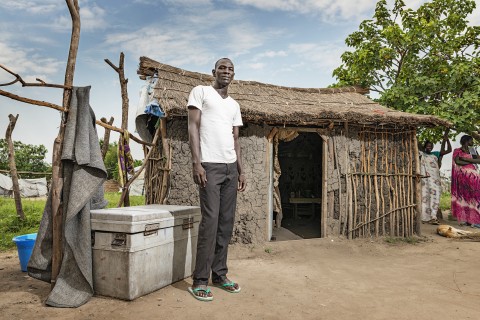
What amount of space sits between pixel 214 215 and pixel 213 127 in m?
0.78

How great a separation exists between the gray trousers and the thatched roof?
2305 mm

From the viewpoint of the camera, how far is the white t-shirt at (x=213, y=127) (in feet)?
10.2

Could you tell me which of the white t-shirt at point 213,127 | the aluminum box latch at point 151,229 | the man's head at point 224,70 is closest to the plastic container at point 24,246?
the aluminum box latch at point 151,229

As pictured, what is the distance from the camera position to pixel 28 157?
28031 millimetres

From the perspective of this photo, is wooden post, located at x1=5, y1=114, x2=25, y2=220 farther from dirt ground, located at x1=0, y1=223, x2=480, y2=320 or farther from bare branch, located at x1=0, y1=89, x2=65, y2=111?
bare branch, located at x1=0, y1=89, x2=65, y2=111

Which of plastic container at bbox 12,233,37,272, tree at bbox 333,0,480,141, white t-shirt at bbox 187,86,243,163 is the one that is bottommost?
plastic container at bbox 12,233,37,272

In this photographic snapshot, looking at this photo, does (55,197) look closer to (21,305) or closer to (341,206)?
(21,305)

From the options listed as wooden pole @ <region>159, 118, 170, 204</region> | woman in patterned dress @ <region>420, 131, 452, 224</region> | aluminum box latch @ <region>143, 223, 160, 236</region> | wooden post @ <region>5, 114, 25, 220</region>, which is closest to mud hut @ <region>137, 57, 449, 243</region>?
wooden pole @ <region>159, 118, 170, 204</region>

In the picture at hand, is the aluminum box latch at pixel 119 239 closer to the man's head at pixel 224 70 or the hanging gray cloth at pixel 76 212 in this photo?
the hanging gray cloth at pixel 76 212

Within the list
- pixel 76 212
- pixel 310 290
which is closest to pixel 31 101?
pixel 76 212

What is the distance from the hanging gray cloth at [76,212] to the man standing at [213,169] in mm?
871

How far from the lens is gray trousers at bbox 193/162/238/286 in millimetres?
3055

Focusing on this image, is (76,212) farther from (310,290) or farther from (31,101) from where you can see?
(310,290)

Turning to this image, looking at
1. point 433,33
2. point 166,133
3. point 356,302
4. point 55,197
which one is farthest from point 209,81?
point 433,33
